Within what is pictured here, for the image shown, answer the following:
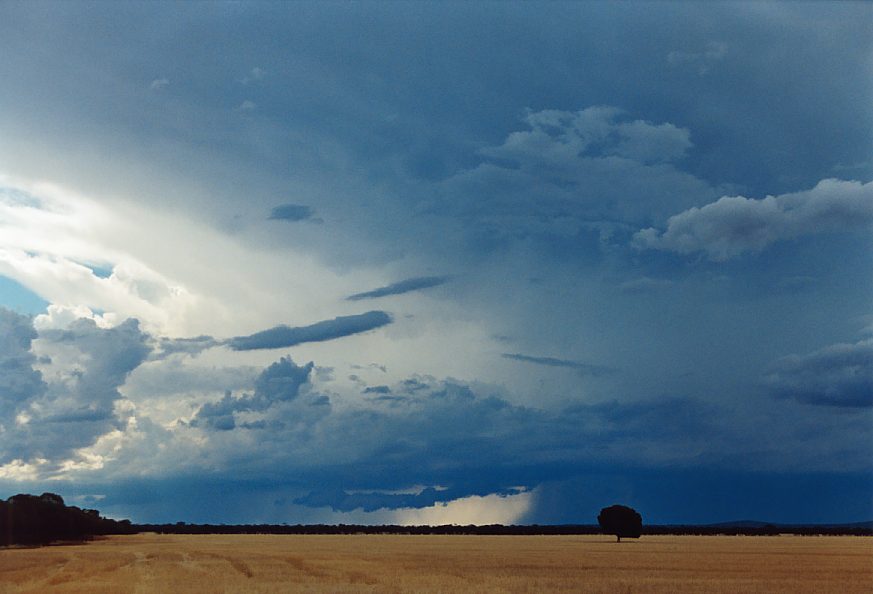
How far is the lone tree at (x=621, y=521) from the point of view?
162m

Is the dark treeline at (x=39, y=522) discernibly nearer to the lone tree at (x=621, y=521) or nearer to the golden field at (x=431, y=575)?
the golden field at (x=431, y=575)

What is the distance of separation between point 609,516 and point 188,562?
9910 cm

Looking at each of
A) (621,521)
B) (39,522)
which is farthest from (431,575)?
(39,522)

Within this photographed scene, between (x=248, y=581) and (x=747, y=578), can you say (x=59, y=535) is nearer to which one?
(x=248, y=581)

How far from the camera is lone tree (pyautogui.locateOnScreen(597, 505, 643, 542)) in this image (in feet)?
530

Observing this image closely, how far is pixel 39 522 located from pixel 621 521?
100864 mm

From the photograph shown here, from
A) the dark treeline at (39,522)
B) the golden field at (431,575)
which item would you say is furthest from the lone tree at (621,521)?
the dark treeline at (39,522)

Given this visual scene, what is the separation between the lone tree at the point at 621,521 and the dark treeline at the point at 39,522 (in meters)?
96.7

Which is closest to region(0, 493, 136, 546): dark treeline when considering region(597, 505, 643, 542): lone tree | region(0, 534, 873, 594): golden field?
region(0, 534, 873, 594): golden field

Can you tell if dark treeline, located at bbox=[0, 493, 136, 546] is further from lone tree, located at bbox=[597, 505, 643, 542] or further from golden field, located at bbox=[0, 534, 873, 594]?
lone tree, located at bbox=[597, 505, 643, 542]

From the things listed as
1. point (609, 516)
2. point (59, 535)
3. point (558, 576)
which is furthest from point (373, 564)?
point (59, 535)

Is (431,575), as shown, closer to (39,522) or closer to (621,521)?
(621,521)

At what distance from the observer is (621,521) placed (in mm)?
162875

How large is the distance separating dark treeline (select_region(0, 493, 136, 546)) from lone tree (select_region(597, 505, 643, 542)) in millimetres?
96652
